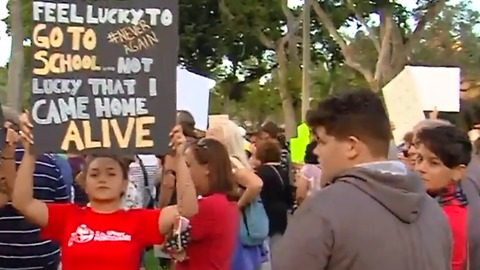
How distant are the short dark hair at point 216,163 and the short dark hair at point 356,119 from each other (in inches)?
82.7

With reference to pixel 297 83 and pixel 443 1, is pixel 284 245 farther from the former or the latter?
pixel 297 83

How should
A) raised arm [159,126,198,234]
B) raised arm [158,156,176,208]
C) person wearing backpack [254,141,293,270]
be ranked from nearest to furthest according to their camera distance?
raised arm [159,126,198,234] → raised arm [158,156,176,208] → person wearing backpack [254,141,293,270]

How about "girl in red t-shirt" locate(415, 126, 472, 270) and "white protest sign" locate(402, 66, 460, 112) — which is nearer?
"girl in red t-shirt" locate(415, 126, 472, 270)

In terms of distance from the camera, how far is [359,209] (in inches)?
133

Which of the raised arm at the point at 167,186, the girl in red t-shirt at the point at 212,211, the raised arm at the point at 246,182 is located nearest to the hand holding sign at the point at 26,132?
the girl in red t-shirt at the point at 212,211

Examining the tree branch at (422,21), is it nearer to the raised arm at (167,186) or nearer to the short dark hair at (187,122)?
the short dark hair at (187,122)

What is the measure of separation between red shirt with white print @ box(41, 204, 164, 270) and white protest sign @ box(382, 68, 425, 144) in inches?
132

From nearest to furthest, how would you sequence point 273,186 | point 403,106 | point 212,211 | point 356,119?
point 356,119
point 212,211
point 403,106
point 273,186

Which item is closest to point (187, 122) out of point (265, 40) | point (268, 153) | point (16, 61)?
point (268, 153)

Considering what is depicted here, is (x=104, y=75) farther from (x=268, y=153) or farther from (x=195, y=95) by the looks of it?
(x=268, y=153)

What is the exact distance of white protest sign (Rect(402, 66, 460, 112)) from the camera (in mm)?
7852

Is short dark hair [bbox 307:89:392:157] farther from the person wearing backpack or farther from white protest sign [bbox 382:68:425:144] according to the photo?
the person wearing backpack

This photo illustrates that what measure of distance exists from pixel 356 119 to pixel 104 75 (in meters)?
1.56

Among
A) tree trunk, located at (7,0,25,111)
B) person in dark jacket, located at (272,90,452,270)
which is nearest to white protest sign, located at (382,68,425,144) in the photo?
person in dark jacket, located at (272,90,452,270)
